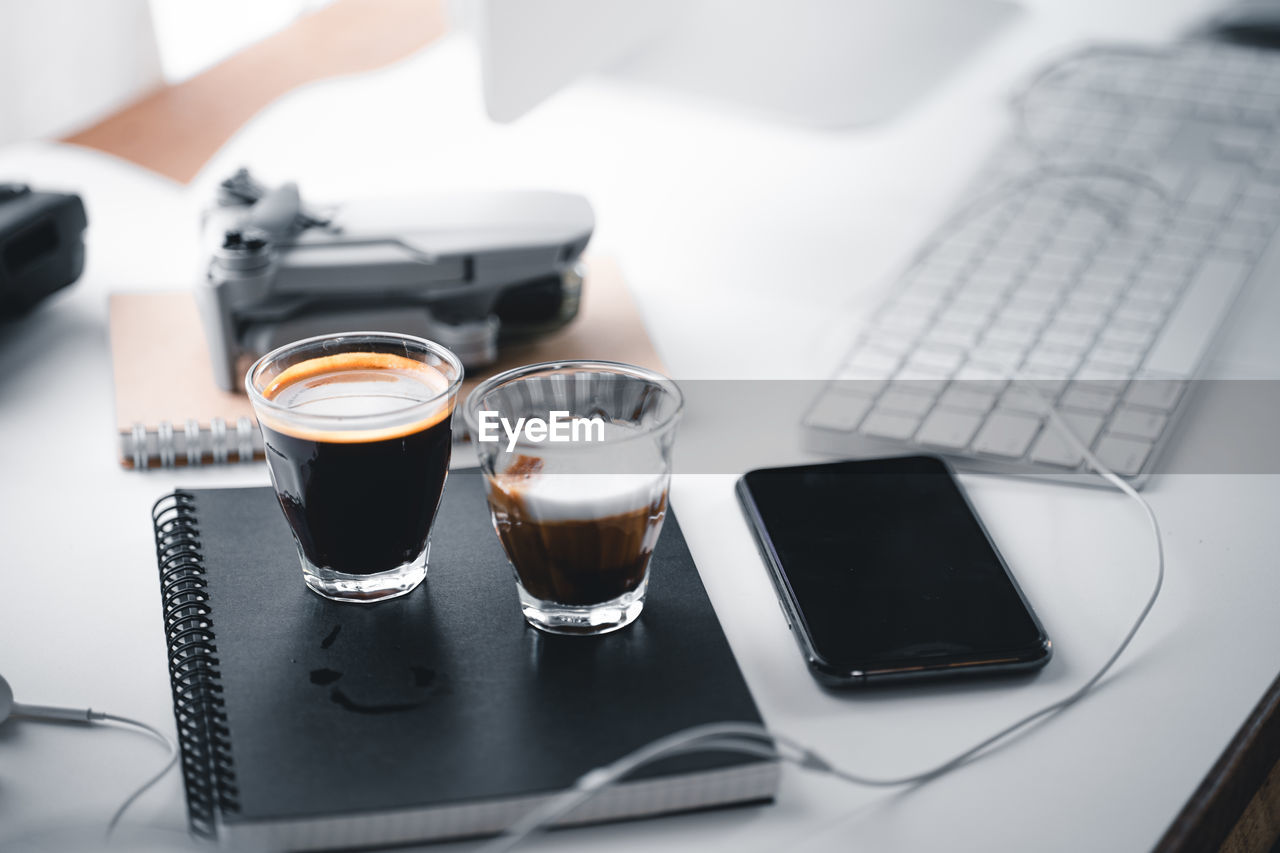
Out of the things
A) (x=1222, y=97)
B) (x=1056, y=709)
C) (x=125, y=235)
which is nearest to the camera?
(x=1056, y=709)

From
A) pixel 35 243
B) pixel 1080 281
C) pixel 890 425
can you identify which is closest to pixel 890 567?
pixel 890 425

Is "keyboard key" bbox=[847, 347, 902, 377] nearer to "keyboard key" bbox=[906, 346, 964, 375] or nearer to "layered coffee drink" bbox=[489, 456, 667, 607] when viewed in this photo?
"keyboard key" bbox=[906, 346, 964, 375]

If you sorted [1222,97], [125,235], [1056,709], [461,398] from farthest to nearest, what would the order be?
[1222,97] < [125,235] < [461,398] < [1056,709]

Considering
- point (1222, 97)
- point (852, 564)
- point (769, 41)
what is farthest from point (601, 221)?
point (1222, 97)

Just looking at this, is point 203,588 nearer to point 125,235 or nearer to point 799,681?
point 799,681

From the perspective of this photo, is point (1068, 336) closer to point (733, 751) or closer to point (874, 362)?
point (874, 362)

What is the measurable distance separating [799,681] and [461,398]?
0.27m

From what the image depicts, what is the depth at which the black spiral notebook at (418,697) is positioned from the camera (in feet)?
1.42

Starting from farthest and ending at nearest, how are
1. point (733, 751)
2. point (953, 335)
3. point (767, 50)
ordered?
point (767, 50) < point (953, 335) < point (733, 751)

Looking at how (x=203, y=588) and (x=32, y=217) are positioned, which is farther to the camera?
(x=32, y=217)

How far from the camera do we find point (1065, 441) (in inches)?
26.3

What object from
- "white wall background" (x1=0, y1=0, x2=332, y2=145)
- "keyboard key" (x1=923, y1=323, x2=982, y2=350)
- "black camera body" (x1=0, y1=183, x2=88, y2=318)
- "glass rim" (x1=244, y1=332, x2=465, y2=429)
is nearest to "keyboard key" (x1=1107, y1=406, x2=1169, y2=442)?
"keyboard key" (x1=923, y1=323, x2=982, y2=350)

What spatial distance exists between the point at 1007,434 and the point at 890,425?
61 mm

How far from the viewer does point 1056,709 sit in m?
0.51
